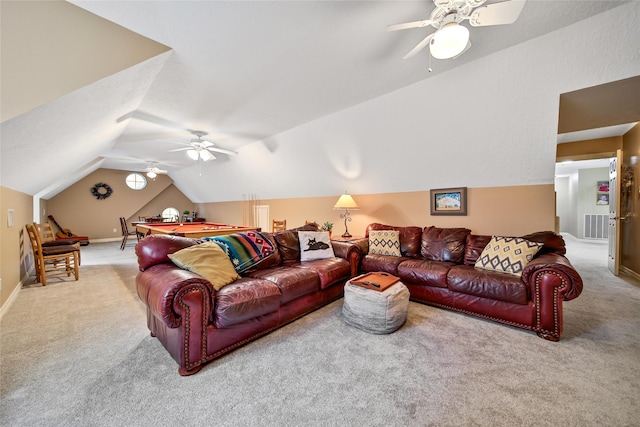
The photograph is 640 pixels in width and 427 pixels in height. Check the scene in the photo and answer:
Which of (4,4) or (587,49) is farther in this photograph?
(587,49)

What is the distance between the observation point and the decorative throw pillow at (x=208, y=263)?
213cm

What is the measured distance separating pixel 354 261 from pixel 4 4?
3.63m

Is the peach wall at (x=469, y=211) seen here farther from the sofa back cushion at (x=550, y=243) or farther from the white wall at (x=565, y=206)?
the white wall at (x=565, y=206)

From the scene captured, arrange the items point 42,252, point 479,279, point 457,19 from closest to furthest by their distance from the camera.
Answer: point 457,19
point 479,279
point 42,252

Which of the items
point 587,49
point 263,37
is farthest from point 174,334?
point 587,49

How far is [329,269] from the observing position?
2953mm

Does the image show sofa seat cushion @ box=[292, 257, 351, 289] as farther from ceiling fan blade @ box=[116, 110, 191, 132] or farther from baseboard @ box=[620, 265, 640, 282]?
baseboard @ box=[620, 265, 640, 282]

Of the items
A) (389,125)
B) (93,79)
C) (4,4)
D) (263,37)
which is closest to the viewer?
(4,4)

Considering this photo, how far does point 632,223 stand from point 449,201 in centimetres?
320

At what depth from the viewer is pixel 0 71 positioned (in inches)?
61.9

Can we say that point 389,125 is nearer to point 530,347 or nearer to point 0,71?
point 530,347

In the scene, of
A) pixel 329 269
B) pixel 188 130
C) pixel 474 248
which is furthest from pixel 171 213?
pixel 474 248

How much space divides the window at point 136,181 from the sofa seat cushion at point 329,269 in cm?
899

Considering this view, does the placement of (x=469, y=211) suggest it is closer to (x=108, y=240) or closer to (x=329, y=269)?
(x=329, y=269)
